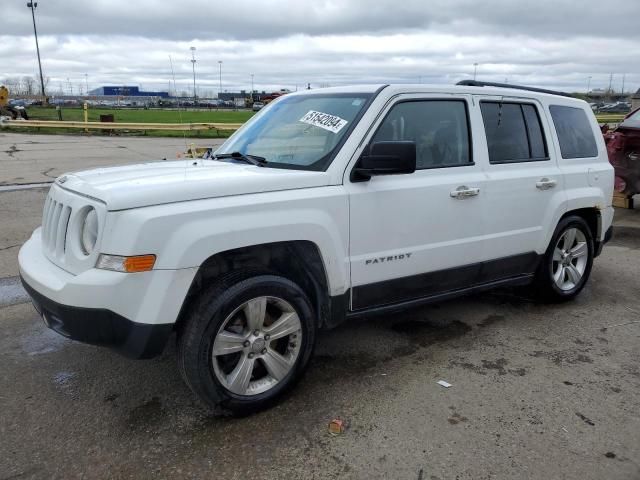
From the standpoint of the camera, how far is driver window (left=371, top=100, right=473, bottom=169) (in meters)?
3.78

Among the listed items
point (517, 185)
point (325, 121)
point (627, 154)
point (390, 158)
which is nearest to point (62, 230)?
point (325, 121)

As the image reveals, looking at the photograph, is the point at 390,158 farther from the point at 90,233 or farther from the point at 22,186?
the point at 22,186

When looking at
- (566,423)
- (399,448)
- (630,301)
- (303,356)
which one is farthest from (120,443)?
(630,301)

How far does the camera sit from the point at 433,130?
13.0ft

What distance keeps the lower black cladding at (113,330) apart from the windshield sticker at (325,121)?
5.57 ft

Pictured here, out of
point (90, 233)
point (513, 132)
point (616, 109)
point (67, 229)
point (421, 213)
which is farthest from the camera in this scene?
point (616, 109)

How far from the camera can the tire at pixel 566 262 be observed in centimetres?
489

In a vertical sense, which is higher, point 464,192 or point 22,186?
point 464,192

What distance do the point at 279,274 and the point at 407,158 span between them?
102cm

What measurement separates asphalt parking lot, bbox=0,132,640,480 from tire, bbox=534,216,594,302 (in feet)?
0.79

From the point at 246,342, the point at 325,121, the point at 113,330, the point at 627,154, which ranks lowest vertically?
the point at 246,342

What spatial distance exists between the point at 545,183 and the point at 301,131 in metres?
2.10

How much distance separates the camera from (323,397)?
3406mm

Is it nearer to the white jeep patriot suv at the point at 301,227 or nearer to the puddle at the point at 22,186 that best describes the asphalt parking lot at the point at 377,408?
the white jeep patriot suv at the point at 301,227
